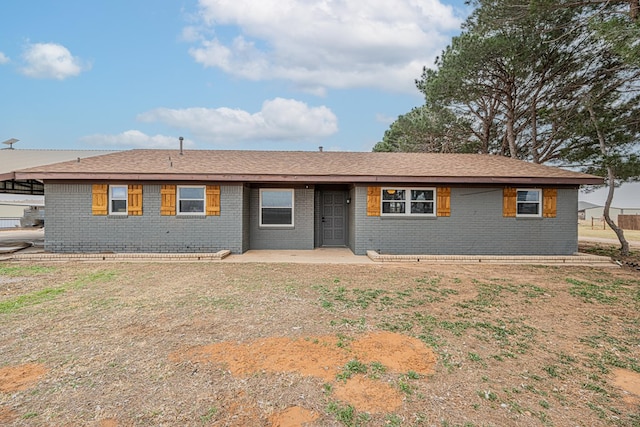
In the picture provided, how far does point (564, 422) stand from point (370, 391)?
4.65 feet

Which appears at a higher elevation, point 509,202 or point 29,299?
point 509,202

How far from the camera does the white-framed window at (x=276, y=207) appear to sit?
425 inches

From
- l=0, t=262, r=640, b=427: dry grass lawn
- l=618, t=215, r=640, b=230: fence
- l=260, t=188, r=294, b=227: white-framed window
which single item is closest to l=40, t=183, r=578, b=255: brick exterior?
l=260, t=188, r=294, b=227: white-framed window

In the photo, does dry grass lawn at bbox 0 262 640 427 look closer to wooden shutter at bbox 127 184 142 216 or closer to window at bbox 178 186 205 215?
wooden shutter at bbox 127 184 142 216

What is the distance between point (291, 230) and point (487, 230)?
20.1 ft

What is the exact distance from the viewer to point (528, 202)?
33.9ft

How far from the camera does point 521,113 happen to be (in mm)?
14680

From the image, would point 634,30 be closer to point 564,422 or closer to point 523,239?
point 523,239

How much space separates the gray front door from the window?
3.99 meters

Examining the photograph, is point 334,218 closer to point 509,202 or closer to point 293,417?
point 509,202

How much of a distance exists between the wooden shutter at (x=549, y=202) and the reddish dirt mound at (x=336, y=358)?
881 cm

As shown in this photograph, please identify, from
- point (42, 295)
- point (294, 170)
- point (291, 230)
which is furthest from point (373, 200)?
point (42, 295)

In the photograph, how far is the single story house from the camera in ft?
32.1

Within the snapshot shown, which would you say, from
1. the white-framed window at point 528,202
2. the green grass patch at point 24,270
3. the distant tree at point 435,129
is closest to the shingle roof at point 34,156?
the green grass patch at point 24,270
